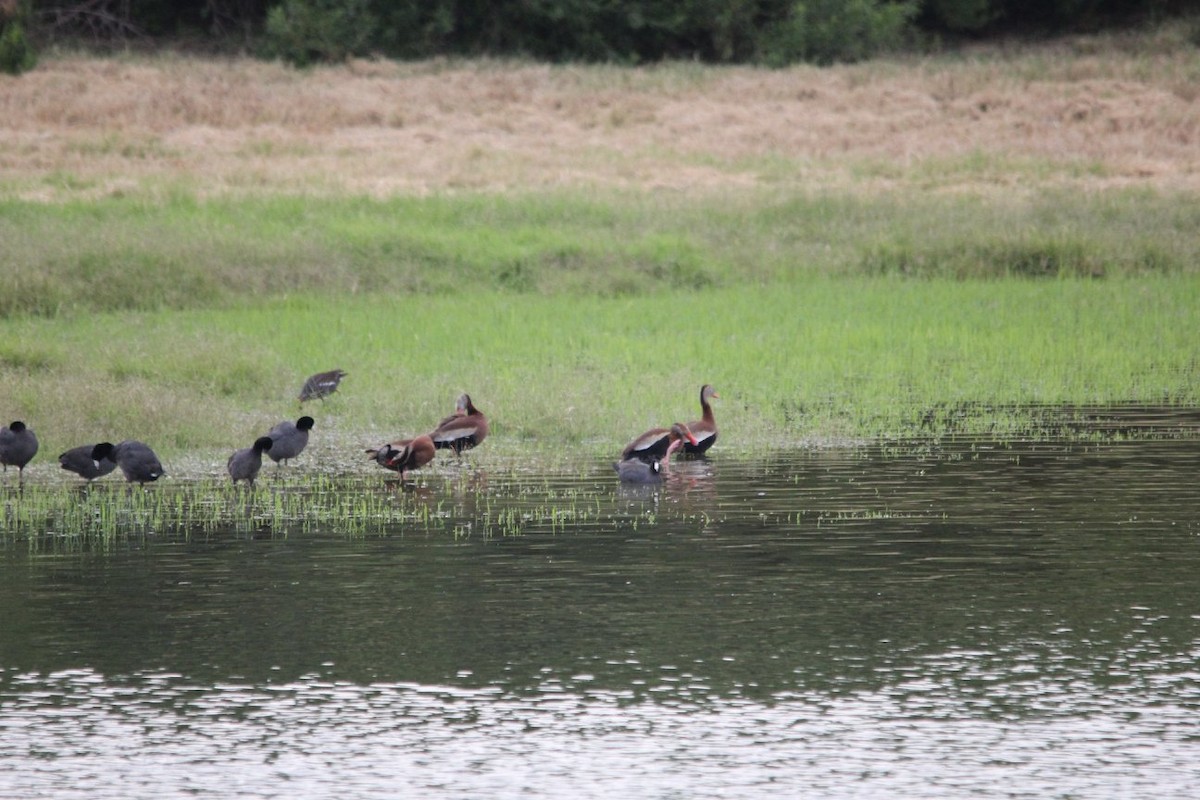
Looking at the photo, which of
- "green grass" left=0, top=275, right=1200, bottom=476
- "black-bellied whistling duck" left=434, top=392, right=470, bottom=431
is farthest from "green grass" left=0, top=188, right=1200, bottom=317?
"black-bellied whistling duck" left=434, top=392, right=470, bottom=431

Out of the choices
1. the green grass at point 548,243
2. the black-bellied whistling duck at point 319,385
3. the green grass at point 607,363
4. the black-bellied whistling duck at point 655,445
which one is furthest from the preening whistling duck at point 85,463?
→ the green grass at point 548,243

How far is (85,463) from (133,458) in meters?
0.65

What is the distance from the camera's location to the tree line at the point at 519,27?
4975cm

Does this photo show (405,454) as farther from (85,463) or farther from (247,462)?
(85,463)

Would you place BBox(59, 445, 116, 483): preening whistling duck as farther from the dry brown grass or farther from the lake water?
the dry brown grass

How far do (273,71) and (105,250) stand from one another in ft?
68.2

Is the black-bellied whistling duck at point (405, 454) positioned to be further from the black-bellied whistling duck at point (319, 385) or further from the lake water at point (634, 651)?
the black-bellied whistling duck at point (319, 385)

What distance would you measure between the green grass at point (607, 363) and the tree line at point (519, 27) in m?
26.5

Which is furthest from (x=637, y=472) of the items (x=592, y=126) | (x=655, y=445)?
(x=592, y=126)

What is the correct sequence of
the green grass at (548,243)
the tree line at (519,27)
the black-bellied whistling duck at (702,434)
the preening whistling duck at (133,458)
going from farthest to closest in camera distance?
the tree line at (519,27) < the green grass at (548,243) < the black-bellied whistling duck at (702,434) < the preening whistling duck at (133,458)

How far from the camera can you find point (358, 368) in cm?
1834

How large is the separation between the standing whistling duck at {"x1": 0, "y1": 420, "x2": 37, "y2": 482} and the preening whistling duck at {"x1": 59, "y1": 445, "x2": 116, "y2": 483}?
0.80 feet

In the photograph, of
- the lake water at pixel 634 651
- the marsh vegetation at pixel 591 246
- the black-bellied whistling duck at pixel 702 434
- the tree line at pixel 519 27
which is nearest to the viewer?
the lake water at pixel 634 651

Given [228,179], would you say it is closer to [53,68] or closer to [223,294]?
[223,294]
